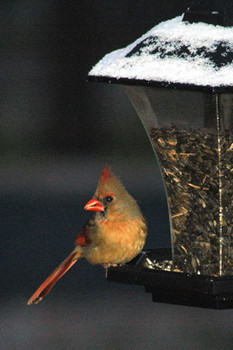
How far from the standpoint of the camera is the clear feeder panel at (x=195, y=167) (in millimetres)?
3407

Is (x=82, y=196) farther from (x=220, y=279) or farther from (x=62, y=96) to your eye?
(x=220, y=279)

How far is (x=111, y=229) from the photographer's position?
13.4 ft

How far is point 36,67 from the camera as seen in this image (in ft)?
52.0

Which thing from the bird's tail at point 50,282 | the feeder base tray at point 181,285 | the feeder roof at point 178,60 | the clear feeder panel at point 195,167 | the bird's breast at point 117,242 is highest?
the feeder roof at point 178,60

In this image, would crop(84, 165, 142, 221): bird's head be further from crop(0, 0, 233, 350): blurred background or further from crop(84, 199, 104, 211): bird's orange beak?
crop(0, 0, 233, 350): blurred background

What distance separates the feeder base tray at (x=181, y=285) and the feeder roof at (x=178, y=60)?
722mm

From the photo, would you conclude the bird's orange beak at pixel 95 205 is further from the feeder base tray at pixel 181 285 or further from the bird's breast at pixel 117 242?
the feeder base tray at pixel 181 285

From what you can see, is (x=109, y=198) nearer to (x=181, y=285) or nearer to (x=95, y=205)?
(x=95, y=205)

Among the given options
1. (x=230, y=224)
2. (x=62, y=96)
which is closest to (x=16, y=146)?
(x=62, y=96)

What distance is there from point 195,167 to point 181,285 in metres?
0.51

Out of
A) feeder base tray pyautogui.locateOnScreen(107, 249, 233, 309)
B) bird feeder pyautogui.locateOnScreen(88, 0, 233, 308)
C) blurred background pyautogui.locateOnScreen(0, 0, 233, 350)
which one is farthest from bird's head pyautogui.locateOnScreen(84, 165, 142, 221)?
blurred background pyautogui.locateOnScreen(0, 0, 233, 350)

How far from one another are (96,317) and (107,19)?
7.60 metres

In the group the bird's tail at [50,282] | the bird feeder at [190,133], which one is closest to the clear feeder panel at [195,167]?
the bird feeder at [190,133]

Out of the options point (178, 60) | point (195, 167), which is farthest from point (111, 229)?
point (178, 60)
